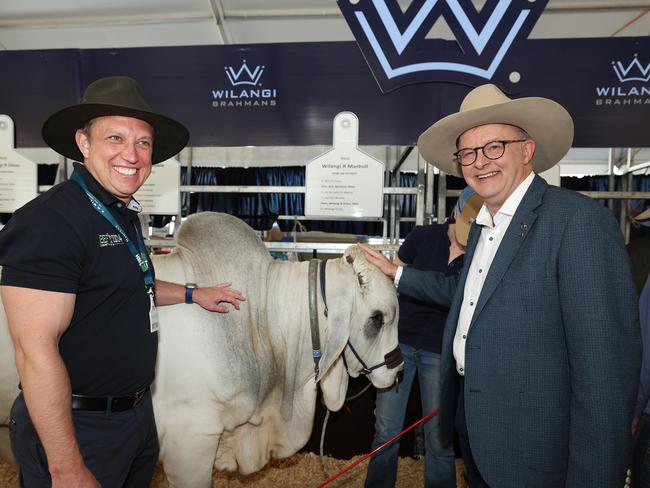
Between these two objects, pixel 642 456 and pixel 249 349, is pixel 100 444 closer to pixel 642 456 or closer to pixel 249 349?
pixel 249 349

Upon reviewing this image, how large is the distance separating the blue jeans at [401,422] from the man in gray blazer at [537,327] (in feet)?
2.98

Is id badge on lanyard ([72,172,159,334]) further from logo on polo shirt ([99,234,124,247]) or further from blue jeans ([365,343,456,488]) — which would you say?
blue jeans ([365,343,456,488])

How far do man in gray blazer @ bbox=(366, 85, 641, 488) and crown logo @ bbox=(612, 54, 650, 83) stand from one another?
7.54ft

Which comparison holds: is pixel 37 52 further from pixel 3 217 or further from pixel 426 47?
pixel 426 47

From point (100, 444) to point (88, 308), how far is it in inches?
18.1

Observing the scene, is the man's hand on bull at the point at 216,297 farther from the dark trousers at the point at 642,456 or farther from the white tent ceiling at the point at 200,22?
the white tent ceiling at the point at 200,22

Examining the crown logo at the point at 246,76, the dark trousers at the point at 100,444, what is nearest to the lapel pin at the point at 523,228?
the dark trousers at the point at 100,444

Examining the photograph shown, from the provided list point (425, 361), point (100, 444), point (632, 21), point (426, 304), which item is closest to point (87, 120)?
point (100, 444)

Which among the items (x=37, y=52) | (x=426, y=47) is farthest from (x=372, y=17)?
(x=37, y=52)

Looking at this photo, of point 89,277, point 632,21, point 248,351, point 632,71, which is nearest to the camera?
point 89,277

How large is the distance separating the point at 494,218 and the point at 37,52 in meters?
4.14

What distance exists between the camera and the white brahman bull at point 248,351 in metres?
2.16

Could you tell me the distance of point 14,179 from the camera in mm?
3809

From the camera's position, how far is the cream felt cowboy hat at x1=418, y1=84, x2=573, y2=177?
1631 millimetres
